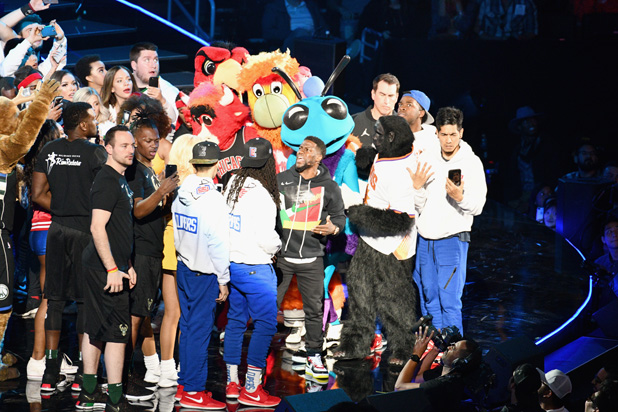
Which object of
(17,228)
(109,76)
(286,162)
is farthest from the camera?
(109,76)

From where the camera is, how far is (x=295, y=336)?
19.1 ft

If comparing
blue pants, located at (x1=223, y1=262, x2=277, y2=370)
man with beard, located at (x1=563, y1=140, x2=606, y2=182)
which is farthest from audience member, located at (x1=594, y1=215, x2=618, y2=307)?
blue pants, located at (x1=223, y1=262, x2=277, y2=370)

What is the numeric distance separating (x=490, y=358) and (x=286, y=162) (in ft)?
6.97

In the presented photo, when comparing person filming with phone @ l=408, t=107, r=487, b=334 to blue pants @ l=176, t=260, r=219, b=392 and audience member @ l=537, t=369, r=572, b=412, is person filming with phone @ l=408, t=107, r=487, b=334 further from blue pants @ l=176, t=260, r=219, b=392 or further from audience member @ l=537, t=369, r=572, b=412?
blue pants @ l=176, t=260, r=219, b=392

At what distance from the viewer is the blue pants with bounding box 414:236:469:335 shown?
543 centimetres

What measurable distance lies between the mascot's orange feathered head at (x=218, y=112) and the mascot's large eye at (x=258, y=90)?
0.54 ft

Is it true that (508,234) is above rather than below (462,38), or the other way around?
below

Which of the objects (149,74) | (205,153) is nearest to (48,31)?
(149,74)

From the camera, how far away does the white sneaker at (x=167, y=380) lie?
5043 mm

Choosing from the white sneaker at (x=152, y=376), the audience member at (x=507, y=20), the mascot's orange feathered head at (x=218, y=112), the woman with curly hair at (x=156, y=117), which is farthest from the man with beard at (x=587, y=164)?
the white sneaker at (x=152, y=376)

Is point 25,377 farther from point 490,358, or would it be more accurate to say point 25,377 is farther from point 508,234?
point 508,234

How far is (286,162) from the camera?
6082 mm

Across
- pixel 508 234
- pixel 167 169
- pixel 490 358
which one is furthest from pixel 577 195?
pixel 167 169

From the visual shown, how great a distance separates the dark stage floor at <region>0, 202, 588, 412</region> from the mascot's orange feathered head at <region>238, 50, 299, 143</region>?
5.20ft
